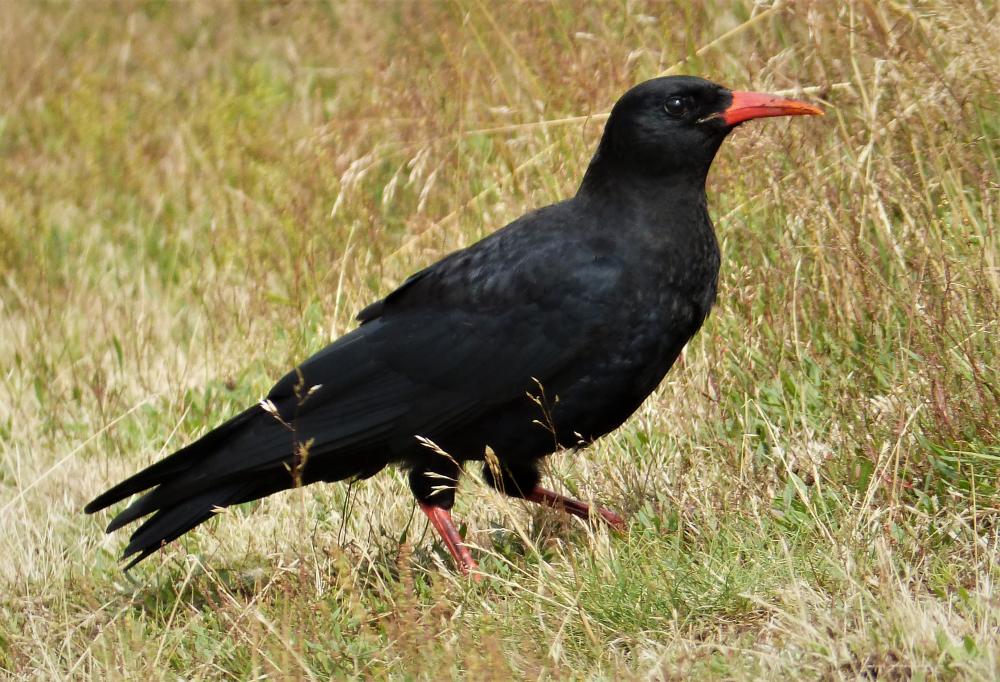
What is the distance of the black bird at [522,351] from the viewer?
3.99 meters

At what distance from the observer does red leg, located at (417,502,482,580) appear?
411 centimetres

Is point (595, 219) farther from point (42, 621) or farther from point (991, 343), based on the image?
point (42, 621)

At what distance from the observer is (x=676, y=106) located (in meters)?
4.19

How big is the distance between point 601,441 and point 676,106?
1.15 metres

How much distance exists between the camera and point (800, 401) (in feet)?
14.4

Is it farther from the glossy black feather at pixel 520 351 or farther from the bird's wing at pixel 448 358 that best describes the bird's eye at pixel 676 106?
the bird's wing at pixel 448 358

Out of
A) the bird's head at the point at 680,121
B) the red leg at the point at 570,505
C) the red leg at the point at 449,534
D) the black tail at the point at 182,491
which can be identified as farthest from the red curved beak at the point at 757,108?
the black tail at the point at 182,491

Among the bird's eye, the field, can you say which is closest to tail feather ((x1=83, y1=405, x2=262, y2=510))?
the field

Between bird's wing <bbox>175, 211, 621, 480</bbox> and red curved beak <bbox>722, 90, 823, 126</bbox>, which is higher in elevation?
red curved beak <bbox>722, 90, 823, 126</bbox>

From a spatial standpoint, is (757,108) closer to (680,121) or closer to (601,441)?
(680,121)

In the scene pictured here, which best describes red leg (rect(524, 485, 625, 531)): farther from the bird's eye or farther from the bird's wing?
the bird's eye

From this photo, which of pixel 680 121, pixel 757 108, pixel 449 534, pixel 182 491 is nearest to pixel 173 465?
pixel 182 491

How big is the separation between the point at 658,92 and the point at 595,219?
42cm

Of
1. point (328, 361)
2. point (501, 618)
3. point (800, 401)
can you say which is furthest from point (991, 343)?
point (328, 361)
